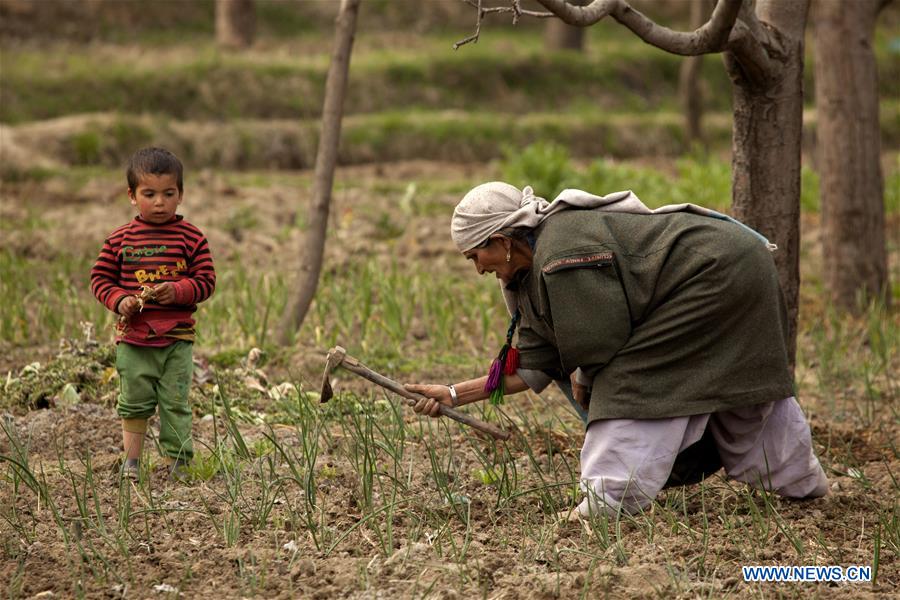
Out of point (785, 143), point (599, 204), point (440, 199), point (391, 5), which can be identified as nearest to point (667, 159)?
point (440, 199)

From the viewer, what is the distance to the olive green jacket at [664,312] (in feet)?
12.3

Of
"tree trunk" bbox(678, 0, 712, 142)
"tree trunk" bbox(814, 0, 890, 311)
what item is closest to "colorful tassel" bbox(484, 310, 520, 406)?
"tree trunk" bbox(814, 0, 890, 311)

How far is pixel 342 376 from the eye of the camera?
593 cm

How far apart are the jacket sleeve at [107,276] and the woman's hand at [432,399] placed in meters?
1.03

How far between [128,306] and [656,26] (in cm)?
198

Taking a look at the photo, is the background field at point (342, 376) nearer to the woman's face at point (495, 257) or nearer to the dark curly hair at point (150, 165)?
the woman's face at point (495, 257)

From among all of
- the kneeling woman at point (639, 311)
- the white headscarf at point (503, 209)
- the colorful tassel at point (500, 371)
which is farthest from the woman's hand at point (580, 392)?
the white headscarf at point (503, 209)

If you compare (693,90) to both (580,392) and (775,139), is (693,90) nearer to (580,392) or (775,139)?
(775,139)

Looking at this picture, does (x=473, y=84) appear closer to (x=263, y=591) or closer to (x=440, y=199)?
(x=440, y=199)

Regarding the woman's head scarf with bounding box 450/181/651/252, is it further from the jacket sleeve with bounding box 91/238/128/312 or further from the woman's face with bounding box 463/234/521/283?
the jacket sleeve with bounding box 91/238/128/312

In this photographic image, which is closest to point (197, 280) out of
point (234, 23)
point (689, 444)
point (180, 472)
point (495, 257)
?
point (180, 472)

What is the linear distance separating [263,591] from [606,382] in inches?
48.9

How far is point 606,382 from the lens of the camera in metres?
3.88

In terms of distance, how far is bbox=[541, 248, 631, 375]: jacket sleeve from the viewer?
3701 millimetres
